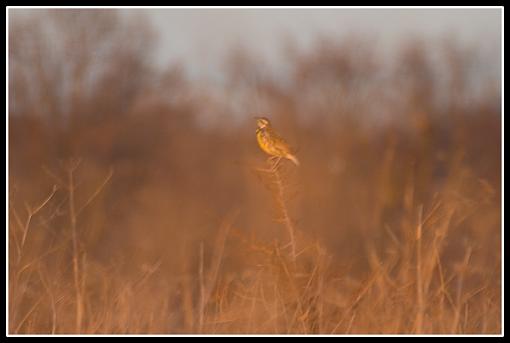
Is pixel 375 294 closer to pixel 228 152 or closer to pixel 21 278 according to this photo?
pixel 21 278

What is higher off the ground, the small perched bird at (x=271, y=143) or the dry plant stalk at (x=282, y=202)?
the small perched bird at (x=271, y=143)

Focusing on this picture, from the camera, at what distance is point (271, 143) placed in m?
6.79

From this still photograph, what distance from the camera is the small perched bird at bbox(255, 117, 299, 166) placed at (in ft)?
21.2

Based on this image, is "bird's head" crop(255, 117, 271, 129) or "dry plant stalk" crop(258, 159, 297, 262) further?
"bird's head" crop(255, 117, 271, 129)

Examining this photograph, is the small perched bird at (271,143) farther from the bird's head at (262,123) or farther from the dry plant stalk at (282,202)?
the dry plant stalk at (282,202)

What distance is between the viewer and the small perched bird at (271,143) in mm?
6469

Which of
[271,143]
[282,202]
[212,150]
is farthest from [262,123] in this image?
[212,150]

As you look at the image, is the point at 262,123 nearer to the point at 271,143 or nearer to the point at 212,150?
the point at 271,143

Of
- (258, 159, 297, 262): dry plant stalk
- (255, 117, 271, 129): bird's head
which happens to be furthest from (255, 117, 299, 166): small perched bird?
(258, 159, 297, 262): dry plant stalk

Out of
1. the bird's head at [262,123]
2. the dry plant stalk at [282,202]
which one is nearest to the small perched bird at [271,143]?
the bird's head at [262,123]

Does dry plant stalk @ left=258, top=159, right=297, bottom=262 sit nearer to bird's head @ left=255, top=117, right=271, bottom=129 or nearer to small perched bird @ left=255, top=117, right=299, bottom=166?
small perched bird @ left=255, top=117, right=299, bottom=166

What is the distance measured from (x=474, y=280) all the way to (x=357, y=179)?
13.3 m

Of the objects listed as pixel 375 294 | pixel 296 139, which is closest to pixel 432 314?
pixel 375 294

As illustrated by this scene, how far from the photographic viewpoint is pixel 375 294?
5.36 m
